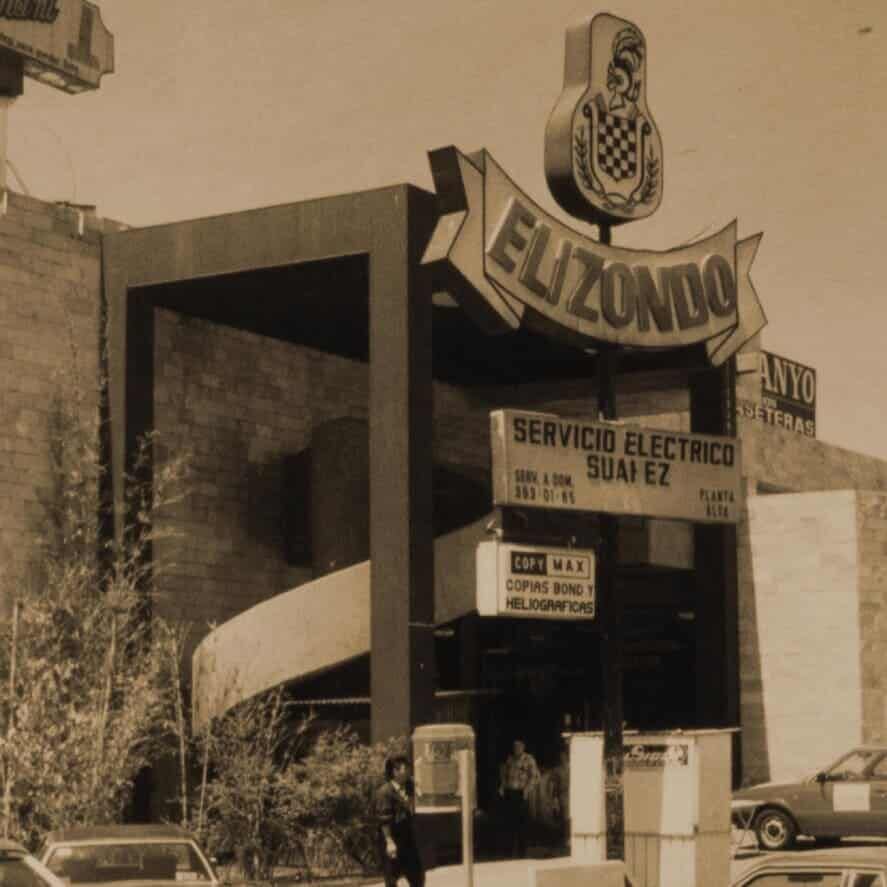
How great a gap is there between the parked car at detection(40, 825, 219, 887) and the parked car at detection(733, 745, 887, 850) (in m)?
13.5

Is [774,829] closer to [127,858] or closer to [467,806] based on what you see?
[467,806]

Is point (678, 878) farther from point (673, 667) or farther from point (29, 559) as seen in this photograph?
point (673, 667)

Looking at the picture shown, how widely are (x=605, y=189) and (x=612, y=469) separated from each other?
317 centimetres

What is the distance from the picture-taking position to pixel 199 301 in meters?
31.5

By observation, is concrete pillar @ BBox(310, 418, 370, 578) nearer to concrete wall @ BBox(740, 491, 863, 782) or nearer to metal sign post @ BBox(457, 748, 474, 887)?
concrete wall @ BBox(740, 491, 863, 782)

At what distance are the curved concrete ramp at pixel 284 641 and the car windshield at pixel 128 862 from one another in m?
11.9

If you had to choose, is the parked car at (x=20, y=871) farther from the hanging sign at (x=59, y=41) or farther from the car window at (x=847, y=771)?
the hanging sign at (x=59, y=41)

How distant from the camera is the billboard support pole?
20.6 meters

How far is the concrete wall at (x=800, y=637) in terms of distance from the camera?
36.7 m

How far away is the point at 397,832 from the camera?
21.3m

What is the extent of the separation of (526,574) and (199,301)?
38.4 ft

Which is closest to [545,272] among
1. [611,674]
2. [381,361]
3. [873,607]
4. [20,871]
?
[611,674]

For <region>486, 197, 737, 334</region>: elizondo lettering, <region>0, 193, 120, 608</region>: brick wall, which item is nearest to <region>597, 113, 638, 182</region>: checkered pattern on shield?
<region>486, 197, 737, 334</region>: elizondo lettering

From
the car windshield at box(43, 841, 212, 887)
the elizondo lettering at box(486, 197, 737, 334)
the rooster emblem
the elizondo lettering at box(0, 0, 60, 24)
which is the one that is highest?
the elizondo lettering at box(0, 0, 60, 24)
